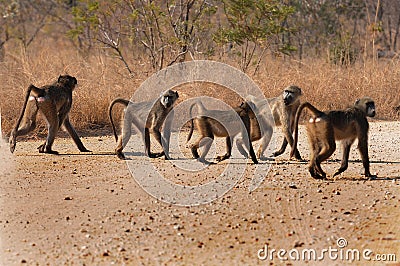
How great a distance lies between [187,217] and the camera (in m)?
6.30

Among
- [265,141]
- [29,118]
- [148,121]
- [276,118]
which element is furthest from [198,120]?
[29,118]

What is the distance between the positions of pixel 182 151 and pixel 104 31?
6060mm

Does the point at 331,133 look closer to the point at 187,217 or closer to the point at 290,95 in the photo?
the point at 290,95

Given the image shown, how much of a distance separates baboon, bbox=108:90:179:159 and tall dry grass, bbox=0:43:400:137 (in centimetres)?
274

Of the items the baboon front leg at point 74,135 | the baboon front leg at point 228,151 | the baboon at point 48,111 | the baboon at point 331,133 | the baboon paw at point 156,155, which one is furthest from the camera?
the baboon front leg at point 74,135

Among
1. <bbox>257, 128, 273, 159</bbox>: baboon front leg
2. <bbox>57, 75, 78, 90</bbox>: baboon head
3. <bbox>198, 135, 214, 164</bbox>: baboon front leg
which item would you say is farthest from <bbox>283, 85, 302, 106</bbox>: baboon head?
<bbox>57, 75, 78, 90</bbox>: baboon head

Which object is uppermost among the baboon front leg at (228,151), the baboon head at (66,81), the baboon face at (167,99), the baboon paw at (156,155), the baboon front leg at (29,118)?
the baboon head at (66,81)

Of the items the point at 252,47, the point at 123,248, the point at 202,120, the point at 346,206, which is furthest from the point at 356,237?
the point at 252,47

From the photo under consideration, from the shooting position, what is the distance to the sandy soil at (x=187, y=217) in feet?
17.6

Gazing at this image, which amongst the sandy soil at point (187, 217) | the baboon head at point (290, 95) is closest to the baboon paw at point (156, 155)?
the sandy soil at point (187, 217)

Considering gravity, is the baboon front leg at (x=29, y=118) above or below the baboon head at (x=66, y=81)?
below

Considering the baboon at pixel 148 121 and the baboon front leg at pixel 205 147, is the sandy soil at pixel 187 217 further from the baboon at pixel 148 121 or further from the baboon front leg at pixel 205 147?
the baboon at pixel 148 121

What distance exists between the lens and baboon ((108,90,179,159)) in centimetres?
923

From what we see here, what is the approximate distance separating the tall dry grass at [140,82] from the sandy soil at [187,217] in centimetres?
340
